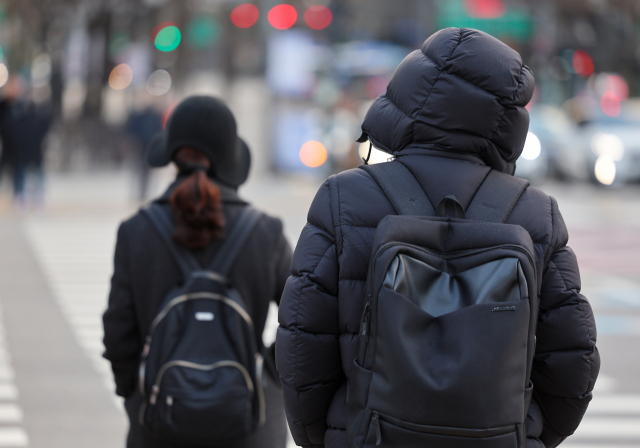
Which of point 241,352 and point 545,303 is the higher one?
point 545,303

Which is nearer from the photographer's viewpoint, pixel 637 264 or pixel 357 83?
pixel 637 264

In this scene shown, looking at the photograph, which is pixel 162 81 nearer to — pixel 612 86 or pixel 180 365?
pixel 612 86

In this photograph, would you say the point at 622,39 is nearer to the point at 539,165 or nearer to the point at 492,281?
the point at 539,165

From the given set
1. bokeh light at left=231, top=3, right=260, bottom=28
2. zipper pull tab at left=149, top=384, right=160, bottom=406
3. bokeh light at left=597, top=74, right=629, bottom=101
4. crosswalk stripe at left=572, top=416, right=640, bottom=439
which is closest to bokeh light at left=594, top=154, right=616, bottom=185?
bokeh light at left=231, top=3, right=260, bottom=28

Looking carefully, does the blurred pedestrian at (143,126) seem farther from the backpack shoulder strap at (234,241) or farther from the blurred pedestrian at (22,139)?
the backpack shoulder strap at (234,241)

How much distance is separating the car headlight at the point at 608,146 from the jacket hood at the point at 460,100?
21.4 meters

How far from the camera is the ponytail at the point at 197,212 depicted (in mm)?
3197

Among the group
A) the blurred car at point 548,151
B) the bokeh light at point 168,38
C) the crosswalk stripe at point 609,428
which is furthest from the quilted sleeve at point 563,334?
the bokeh light at point 168,38

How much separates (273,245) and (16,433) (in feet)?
10.0

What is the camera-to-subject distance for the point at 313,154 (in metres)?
24.0

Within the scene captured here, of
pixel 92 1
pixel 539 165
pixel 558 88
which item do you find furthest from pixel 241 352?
pixel 558 88

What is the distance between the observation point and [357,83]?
111 feet

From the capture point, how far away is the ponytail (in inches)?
126

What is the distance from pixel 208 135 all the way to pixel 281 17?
21122 millimetres
